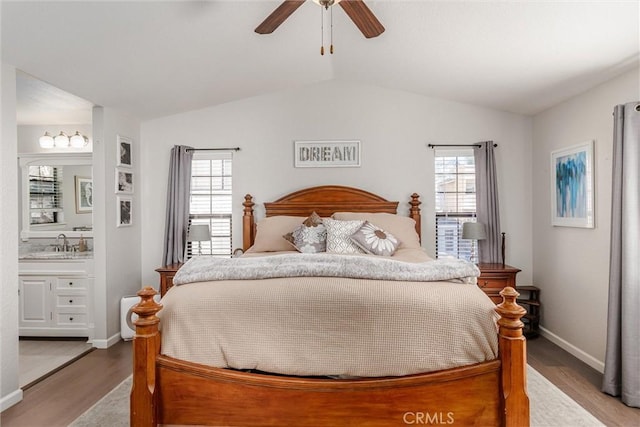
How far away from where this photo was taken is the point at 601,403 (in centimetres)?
263

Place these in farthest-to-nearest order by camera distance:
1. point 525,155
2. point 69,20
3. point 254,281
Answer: point 525,155 < point 69,20 < point 254,281

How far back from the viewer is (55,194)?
4.47 meters

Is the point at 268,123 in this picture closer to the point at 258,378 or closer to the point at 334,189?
the point at 334,189

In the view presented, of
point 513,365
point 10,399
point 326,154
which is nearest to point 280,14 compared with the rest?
point 513,365

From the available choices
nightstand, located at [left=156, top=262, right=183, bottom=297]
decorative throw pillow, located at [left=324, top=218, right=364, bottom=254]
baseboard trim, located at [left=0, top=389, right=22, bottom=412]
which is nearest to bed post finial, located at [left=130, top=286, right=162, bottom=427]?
baseboard trim, located at [left=0, top=389, right=22, bottom=412]

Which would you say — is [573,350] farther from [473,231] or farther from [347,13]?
[347,13]

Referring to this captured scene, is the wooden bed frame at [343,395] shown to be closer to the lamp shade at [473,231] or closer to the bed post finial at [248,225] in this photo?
the lamp shade at [473,231]

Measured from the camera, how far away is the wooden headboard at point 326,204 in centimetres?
439

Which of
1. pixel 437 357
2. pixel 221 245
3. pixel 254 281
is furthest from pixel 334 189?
pixel 437 357

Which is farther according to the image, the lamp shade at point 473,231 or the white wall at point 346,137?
the white wall at point 346,137

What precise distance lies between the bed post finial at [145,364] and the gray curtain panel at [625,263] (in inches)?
118

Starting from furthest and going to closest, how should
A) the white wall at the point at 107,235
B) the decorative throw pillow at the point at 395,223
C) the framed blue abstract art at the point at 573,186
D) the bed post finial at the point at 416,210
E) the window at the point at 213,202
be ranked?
the window at the point at 213,202
the bed post finial at the point at 416,210
the decorative throw pillow at the point at 395,223
the white wall at the point at 107,235
the framed blue abstract art at the point at 573,186

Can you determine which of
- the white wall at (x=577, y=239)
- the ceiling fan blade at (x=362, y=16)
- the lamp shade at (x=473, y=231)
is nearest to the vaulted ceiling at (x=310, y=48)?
the white wall at (x=577, y=239)

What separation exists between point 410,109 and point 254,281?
127 inches
